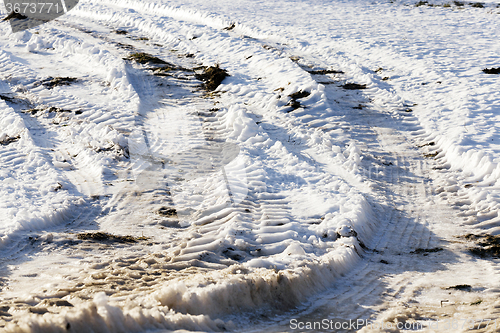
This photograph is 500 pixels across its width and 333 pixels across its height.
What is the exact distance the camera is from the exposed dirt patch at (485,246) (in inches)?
192

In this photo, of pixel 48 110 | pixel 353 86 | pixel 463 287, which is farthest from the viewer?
pixel 353 86

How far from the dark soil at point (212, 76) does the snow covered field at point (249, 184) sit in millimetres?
151

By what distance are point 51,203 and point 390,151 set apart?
5998mm

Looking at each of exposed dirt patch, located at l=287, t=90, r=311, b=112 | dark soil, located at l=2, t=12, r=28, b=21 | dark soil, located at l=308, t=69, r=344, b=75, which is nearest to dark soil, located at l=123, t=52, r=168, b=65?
dark soil, located at l=308, t=69, r=344, b=75

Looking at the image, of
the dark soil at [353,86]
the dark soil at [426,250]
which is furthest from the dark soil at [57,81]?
the dark soil at [426,250]

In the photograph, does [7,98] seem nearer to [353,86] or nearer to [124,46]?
[124,46]

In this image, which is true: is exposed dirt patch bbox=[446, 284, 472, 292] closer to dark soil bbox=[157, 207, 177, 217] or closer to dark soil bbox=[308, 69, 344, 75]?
dark soil bbox=[157, 207, 177, 217]

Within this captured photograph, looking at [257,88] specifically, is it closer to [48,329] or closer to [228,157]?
[228,157]

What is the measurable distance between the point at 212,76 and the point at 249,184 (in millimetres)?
5383

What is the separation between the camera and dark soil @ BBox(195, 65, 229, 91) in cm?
1043

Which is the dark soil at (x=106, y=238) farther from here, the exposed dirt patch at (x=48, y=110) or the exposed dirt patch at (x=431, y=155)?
the exposed dirt patch at (x=431, y=155)

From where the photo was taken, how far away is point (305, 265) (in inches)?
172

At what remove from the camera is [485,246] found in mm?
5035

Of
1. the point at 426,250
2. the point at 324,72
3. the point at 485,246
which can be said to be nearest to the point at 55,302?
the point at 426,250
